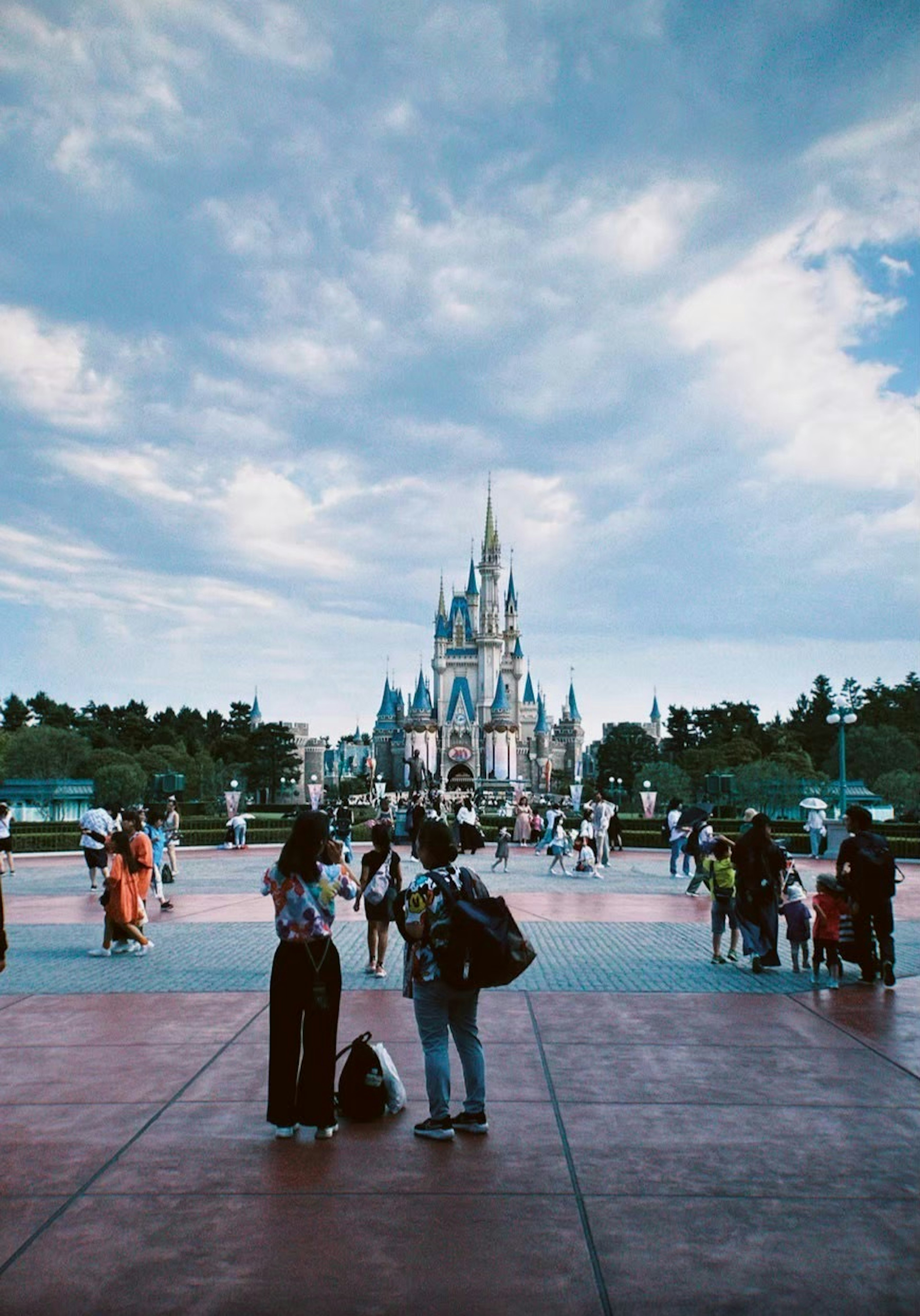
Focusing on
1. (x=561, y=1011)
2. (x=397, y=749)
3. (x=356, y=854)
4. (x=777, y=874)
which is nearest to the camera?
(x=561, y=1011)

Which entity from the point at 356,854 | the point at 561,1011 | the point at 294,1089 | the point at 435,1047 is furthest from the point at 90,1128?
the point at 356,854

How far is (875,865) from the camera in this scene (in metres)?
9.59

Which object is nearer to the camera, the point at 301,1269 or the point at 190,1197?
the point at 301,1269

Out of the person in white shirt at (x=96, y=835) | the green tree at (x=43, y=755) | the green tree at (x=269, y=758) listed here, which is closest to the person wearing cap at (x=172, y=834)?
the person in white shirt at (x=96, y=835)

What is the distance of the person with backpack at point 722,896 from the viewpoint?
11.3 metres

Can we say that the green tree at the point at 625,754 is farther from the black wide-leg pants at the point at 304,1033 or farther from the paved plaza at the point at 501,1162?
the black wide-leg pants at the point at 304,1033

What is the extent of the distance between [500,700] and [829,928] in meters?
126

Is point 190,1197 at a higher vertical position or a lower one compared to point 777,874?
lower

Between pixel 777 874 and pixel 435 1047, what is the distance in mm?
5744

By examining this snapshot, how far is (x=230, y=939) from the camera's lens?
42.5ft

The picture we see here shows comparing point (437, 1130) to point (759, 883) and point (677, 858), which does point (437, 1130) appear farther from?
point (677, 858)

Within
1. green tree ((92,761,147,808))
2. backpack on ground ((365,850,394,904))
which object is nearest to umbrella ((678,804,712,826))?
backpack on ground ((365,850,394,904))

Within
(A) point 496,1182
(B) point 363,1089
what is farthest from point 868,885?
(A) point 496,1182

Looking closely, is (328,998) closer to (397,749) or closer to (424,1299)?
(424,1299)
